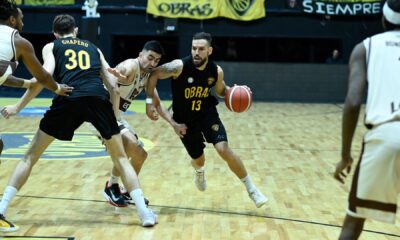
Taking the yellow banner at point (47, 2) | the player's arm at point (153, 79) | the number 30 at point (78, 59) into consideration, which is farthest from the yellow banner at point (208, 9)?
the number 30 at point (78, 59)

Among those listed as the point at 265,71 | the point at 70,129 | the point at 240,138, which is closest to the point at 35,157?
the point at 70,129

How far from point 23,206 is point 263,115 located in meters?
11.2

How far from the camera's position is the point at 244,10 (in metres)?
21.4

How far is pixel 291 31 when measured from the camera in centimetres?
2156

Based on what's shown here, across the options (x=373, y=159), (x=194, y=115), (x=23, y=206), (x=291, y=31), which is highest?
(x=373, y=159)

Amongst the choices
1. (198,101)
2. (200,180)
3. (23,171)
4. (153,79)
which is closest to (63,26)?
(153,79)

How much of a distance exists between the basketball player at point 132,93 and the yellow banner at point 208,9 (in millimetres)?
15215

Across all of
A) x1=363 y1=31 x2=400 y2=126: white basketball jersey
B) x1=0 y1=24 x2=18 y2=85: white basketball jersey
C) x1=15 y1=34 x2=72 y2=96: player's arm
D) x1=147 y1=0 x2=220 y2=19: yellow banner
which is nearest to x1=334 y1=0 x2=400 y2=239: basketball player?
x1=363 y1=31 x2=400 y2=126: white basketball jersey

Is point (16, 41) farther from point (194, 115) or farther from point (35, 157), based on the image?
point (194, 115)

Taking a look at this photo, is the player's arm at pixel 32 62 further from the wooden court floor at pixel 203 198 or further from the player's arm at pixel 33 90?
the wooden court floor at pixel 203 198

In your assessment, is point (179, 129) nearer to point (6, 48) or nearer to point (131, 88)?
point (131, 88)

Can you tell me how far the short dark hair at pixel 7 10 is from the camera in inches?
208

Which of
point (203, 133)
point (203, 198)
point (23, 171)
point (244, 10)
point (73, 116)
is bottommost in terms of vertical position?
point (244, 10)

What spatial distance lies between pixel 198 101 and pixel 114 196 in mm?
1261
